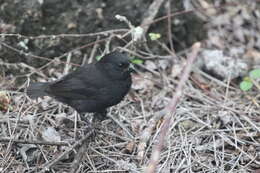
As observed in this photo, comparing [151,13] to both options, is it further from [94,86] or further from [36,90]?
[36,90]

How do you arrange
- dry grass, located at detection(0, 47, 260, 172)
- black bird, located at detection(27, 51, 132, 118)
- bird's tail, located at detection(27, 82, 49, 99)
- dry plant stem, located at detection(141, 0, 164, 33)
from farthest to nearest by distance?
dry plant stem, located at detection(141, 0, 164, 33) < bird's tail, located at detection(27, 82, 49, 99) < black bird, located at detection(27, 51, 132, 118) < dry grass, located at detection(0, 47, 260, 172)

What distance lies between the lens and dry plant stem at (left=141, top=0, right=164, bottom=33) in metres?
5.90

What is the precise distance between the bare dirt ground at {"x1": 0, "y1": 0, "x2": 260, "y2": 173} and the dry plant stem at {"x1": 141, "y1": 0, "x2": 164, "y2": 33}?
0.01 m

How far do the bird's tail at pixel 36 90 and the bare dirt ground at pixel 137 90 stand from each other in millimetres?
159

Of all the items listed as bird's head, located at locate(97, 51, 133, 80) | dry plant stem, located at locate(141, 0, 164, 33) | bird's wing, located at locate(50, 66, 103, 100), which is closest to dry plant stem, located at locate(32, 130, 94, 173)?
bird's wing, located at locate(50, 66, 103, 100)

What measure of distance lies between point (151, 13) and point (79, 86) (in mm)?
1832

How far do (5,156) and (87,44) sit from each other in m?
2.09

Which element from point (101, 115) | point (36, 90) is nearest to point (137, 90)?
point (101, 115)

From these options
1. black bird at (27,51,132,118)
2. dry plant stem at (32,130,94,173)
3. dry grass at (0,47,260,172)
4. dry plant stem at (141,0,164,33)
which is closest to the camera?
dry plant stem at (32,130,94,173)

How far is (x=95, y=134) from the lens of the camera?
177 inches

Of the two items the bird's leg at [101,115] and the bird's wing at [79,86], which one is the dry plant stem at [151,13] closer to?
the bird's wing at [79,86]

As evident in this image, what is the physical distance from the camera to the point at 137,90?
214 inches

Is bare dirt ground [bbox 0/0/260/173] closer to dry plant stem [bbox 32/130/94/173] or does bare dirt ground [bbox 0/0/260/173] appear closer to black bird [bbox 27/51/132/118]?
dry plant stem [bbox 32/130/94/173]

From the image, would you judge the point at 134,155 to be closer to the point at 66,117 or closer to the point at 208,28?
the point at 66,117
